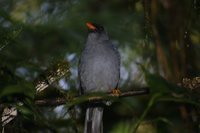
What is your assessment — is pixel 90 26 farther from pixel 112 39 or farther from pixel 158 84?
pixel 158 84

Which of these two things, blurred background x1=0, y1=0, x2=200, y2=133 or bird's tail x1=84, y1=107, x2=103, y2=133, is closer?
blurred background x1=0, y1=0, x2=200, y2=133

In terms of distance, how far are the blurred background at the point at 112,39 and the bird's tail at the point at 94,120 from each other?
2.7 inches

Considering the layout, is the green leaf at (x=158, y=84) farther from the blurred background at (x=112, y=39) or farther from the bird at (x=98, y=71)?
the bird at (x=98, y=71)

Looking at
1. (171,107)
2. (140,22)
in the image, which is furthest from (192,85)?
(140,22)

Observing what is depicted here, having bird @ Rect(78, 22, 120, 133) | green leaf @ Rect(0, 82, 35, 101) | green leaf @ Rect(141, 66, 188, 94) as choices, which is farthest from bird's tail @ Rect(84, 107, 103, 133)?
green leaf @ Rect(141, 66, 188, 94)

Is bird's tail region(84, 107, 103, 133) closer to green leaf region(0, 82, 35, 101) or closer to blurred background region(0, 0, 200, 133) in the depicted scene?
blurred background region(0, 0, 200, 133)

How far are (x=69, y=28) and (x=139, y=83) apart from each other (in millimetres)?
744

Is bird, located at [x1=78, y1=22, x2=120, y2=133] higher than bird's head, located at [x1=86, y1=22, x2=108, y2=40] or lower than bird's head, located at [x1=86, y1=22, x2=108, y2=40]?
lower

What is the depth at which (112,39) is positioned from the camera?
4.47 m

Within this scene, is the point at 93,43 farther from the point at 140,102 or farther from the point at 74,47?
the point at 140,102

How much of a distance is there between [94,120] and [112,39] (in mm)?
1139

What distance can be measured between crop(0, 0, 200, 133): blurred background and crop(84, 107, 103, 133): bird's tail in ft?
0.23

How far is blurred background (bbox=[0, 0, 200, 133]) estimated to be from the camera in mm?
1474

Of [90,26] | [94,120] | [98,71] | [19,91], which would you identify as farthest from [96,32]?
[19,91]
